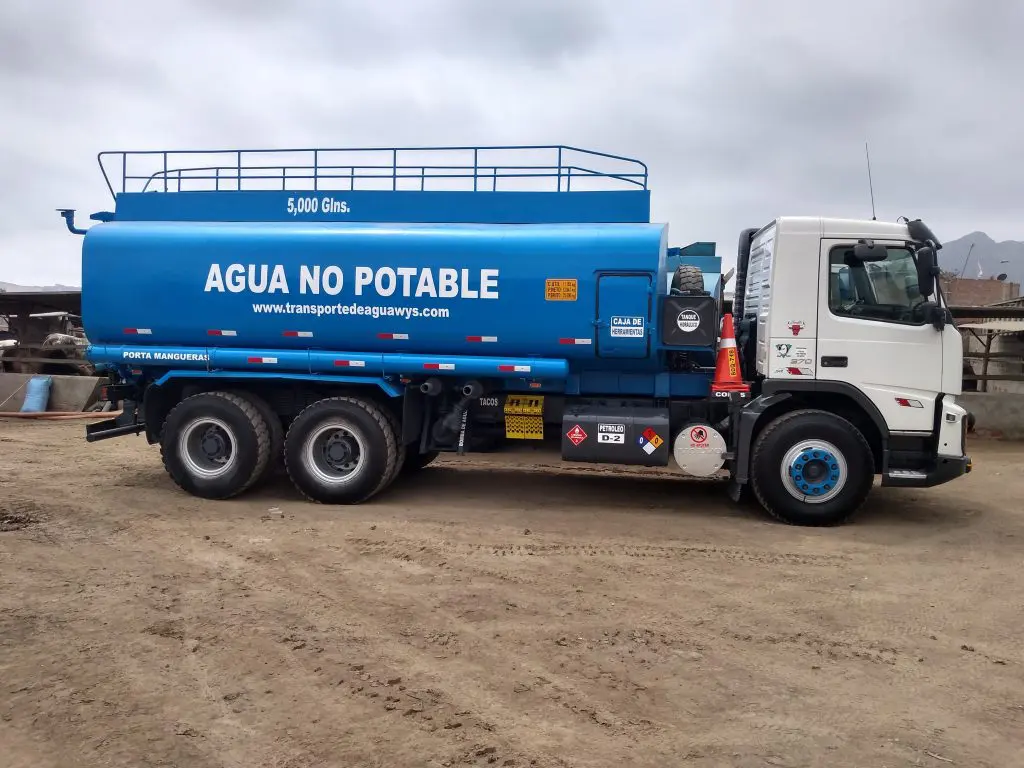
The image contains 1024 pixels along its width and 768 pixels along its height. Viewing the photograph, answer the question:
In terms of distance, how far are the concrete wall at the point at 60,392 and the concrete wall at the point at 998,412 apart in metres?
17.4

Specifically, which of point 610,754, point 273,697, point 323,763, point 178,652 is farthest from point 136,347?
point 610,754

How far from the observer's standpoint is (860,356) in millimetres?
7164

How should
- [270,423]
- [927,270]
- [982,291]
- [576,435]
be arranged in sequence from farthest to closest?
[982,291] < [270,423] < [576,435] < [927,270]

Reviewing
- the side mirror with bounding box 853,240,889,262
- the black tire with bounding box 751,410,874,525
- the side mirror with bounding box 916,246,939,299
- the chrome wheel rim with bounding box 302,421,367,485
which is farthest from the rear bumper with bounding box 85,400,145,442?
the side mirror with bounding box 916,246,939,299

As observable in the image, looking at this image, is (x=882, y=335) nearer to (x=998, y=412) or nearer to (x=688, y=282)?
(x=688, y=282)

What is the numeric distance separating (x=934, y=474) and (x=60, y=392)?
1657cm

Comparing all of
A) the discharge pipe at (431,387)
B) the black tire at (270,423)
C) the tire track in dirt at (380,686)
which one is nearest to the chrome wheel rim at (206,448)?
the black tire at (270,423)

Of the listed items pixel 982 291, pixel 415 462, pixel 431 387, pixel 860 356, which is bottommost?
pixel 415 462

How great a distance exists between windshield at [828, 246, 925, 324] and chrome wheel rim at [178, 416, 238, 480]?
252 inches

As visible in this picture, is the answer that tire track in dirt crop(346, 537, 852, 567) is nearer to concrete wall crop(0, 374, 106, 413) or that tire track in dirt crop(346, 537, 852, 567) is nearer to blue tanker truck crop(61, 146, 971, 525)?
blue tanker truck crop(61, 146, 971, 525)

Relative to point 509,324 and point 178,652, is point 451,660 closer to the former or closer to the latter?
point 178,652

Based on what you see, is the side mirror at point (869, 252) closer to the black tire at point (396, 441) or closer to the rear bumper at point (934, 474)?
the rear bumper at point (934, 474)

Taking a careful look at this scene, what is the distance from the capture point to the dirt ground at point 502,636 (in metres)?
3.32

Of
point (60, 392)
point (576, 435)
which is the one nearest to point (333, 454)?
point (576, 435)
